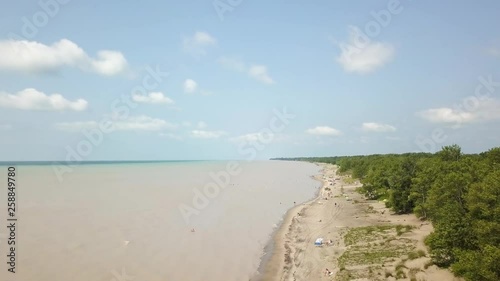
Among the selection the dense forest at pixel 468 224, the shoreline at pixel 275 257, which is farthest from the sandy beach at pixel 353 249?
the dense forest at pixel 468 224

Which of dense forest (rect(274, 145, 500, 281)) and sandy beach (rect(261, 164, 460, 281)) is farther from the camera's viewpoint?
sandy beach (rect(261, 164, 460, 281))

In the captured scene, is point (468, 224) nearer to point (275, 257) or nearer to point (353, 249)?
point (353, 249)

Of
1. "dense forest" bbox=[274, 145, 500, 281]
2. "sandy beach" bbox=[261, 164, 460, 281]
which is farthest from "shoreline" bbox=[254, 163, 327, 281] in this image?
"dense forest" bbox=[274, 145, 500, 281]

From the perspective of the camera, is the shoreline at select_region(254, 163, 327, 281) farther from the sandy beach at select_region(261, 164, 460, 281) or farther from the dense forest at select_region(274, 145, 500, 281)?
the dense forest at select_region(274, 145, 500, 281)

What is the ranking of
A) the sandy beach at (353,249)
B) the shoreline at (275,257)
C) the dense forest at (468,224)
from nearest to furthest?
1. the dense forest at (468,224)
2. the sandy beach at (353,249)
3. the shoreline at (275,257)

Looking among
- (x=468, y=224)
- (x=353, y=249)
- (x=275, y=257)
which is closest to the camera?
(x=468, y=224)

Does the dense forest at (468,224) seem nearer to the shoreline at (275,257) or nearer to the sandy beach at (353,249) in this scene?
the sandy beach at (353,249)

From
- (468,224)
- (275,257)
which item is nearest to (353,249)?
(275,257)

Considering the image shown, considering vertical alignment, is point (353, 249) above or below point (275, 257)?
above

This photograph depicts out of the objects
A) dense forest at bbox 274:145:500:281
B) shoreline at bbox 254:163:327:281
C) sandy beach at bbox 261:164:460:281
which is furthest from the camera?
shoreline at bbox 254:163:327:281
